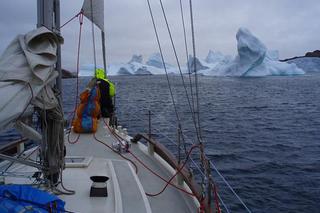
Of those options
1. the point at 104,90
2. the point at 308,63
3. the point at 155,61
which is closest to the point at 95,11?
the point at 104,90

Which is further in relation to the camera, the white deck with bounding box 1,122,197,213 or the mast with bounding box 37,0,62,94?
the white deck with bounding box 1,122,197,213

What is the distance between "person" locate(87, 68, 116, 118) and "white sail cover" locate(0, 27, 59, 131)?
350 centimetres

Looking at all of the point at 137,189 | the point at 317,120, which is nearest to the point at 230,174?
the point at 137,189

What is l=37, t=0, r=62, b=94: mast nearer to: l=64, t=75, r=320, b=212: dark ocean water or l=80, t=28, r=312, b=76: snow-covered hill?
l=64, t=75, r=320, b=212: dark ocean water

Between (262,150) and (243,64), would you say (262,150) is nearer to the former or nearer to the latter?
(262,150)

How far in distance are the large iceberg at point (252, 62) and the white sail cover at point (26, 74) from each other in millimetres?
44068

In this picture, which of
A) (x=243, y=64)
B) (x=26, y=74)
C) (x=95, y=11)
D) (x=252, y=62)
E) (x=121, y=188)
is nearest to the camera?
(x=26, y=74)

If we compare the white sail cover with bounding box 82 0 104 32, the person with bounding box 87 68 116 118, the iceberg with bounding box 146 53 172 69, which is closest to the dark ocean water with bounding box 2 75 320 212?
the person with bounding box 87 68 116 118

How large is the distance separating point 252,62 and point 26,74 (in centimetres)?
5048

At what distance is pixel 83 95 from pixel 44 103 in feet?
11.0

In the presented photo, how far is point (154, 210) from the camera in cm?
288

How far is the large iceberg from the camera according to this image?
44625 millimetres

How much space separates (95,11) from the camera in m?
5.76

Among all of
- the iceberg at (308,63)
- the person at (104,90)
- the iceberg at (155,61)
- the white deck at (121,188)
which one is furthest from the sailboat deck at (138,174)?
the iceberg at (308,63)
